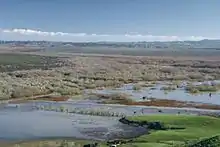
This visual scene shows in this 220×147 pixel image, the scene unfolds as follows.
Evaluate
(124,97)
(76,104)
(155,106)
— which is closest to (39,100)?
(76,104)

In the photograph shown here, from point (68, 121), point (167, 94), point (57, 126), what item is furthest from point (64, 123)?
point (167, 94)

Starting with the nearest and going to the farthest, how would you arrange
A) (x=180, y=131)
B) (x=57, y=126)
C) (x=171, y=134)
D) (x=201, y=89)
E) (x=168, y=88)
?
(x=171, y=134) < (x=180, y=131) < (x=57, y=126) < (x=201, y=89) < (x=168, y=88)

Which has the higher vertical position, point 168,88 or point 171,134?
point 171,134

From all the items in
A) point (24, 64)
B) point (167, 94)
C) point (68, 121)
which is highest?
point (24, 64)

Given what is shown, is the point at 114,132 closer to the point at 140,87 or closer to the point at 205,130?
the point at 205,130

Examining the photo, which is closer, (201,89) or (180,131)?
(180,131)

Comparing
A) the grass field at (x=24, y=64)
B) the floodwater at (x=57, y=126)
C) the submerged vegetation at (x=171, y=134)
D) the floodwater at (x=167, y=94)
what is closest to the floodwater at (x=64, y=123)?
the floodwater at (x=57, y=126)

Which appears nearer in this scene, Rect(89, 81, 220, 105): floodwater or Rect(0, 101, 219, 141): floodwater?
Rect(0, 101, 219, 141): floodwater

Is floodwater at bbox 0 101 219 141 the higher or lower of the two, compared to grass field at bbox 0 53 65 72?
lower

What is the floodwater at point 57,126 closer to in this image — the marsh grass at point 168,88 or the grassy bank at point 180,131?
the grassy bank at point 180,131

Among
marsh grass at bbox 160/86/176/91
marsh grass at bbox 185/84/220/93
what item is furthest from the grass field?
marsh grass at bbox 185/84/220/93

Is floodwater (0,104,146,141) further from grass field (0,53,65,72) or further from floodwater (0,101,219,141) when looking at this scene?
grass field (0,53,65,72)

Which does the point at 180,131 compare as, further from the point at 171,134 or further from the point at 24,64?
the point at 24,64

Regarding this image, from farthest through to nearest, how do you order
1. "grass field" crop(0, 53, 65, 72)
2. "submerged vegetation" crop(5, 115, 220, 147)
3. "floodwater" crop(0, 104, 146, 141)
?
"grass field" crop(0, 53, 65, 72)
"floodwater" crop(0, 104, 146, 141)
"submerged vegetation" crop(5, 115, 220, 147)
